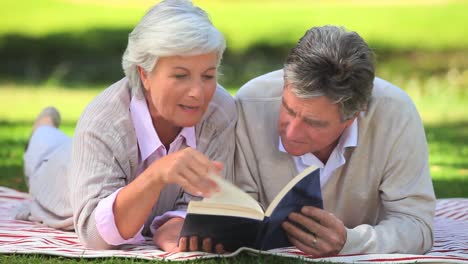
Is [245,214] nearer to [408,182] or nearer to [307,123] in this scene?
[307,123]

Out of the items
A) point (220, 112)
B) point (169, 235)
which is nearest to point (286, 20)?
point (220, 112)

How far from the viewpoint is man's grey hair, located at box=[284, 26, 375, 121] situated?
4352mm

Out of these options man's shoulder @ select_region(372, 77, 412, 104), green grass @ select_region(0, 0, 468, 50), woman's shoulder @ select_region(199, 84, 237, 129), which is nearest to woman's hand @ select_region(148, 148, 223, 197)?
woman's shoulder @ select_region(199, 84, 237, 129)

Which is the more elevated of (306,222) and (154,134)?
(154,134)

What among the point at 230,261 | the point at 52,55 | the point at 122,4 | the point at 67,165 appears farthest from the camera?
the point at 122,4

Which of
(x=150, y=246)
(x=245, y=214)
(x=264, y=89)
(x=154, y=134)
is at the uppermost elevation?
(x=264, y=89)

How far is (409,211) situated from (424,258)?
33 cm

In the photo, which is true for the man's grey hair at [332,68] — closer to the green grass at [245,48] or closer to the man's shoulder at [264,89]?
the man's shoulder at [264,89]

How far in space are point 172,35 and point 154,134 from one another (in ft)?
1.81

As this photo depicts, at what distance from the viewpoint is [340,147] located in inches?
190

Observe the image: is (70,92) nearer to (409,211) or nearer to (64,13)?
(64,13)

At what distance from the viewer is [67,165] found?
5.49 meters

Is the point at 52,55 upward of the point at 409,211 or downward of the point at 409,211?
downward

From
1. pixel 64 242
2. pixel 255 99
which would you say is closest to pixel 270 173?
pixel 255 99
